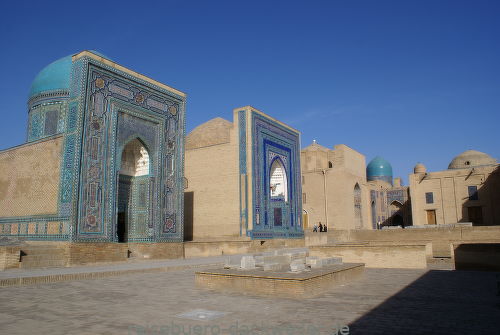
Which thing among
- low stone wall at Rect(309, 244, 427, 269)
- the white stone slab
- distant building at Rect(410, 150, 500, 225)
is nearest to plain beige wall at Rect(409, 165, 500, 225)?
distant building at Rect(410, 150, 500, 225)

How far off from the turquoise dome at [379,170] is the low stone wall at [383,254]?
33.7 metres

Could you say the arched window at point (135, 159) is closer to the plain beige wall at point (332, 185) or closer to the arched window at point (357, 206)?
the plain beige wall at point (332, 185)

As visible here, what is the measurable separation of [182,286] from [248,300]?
200 cm

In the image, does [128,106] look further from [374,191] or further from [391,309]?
[374,191]

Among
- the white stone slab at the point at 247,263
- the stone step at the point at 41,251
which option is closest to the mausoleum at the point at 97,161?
the stone step at the point at 41,251

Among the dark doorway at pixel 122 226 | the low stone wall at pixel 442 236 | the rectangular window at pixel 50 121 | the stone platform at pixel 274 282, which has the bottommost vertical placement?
the stone platform at pixel 274 282

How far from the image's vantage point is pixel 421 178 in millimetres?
30500

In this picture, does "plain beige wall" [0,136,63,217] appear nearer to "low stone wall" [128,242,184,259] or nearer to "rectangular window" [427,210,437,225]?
"low stone wall" [128,242,184,259]

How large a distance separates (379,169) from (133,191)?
33233mm

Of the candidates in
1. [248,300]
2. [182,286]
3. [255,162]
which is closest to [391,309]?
[248,300]

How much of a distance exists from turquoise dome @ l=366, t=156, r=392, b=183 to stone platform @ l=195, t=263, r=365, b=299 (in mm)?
37981

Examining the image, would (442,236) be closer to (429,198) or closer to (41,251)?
(41,251)

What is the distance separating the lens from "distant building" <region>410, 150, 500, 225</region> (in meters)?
27.7

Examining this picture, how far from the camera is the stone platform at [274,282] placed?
574 centimetres
